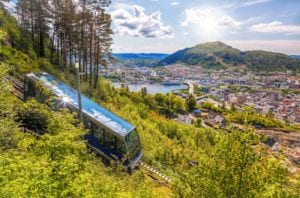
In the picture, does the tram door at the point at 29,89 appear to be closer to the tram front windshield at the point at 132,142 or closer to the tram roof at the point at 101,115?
the tram roof at the point at 101,115

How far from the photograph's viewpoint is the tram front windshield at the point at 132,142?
14.8 metres

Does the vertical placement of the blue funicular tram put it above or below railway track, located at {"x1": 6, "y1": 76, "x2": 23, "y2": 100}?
below

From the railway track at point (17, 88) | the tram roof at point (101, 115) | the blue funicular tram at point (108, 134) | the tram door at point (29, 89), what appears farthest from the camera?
the railway track at point (17, 88)

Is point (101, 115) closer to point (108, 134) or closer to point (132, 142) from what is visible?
point (108, 134)

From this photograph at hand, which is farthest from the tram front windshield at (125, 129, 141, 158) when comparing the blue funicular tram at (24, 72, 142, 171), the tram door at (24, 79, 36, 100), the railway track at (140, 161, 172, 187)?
the tram door at (24, 79, 36, 100)

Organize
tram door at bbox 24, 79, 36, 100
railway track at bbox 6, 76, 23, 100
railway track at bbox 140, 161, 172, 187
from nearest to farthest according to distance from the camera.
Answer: railway track at bbox 140, 161, 172, 187, tram door at bbox 24, 79, 36, 100, railway track at bbox 6, 76, 23, 100

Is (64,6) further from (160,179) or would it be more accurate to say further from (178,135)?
(160,179)

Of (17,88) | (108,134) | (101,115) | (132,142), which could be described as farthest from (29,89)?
(132,142)

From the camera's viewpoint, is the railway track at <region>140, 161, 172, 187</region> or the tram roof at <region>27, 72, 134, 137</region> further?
the railway track at <region>140, 161, 172, 187</region>

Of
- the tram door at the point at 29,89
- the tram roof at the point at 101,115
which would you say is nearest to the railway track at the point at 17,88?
the tram door at the point at 29,89

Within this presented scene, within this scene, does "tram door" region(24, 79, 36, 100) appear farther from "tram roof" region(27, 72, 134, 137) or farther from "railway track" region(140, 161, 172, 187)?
"railway track" region(140, 161, 172, 187)

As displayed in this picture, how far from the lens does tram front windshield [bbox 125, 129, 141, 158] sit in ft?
48.7

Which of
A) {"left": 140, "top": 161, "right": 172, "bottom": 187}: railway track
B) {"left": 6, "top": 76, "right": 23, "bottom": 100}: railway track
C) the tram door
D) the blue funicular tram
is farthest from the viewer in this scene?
{"left": 6, "top": 76, "right": 23, "bottom": 100}: railway track

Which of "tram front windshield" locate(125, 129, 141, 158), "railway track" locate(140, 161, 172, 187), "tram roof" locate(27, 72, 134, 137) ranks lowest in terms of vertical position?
"railway track" locate(140, 161, 172, 187)
